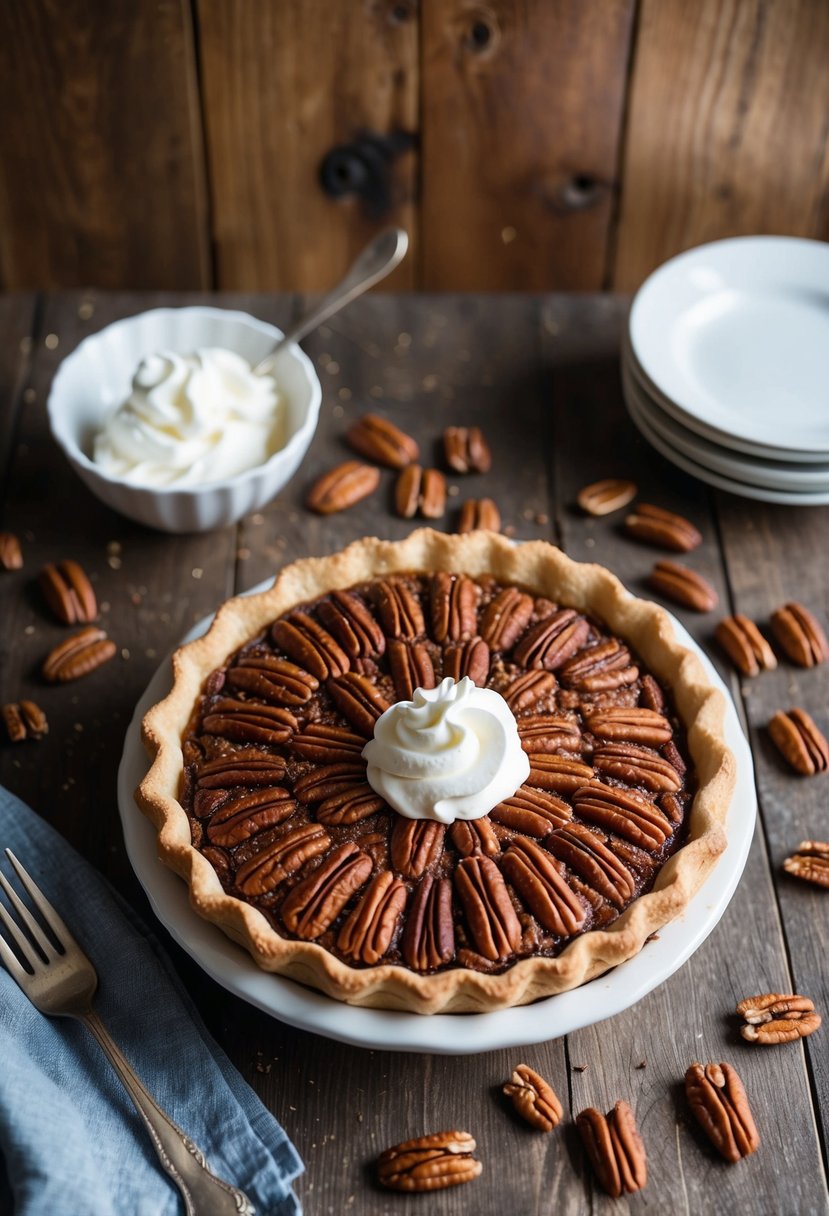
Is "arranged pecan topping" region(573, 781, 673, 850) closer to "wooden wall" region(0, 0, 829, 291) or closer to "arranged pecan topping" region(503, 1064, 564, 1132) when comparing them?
"arranged pecan topping" region(503, 1064, 564, 1132)

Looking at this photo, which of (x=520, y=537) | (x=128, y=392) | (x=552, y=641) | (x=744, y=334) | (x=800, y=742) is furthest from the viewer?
(x=744, y=334)

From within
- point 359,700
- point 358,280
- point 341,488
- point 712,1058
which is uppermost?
point 358,280

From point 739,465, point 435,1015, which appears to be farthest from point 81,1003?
point 739,465

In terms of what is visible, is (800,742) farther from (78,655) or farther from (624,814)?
(78,655)

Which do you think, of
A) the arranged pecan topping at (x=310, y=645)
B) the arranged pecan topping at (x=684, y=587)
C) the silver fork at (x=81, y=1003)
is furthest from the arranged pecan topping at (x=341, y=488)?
the silver fork at (x=81, y=1003)

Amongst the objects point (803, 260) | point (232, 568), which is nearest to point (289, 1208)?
point (232, 568)
